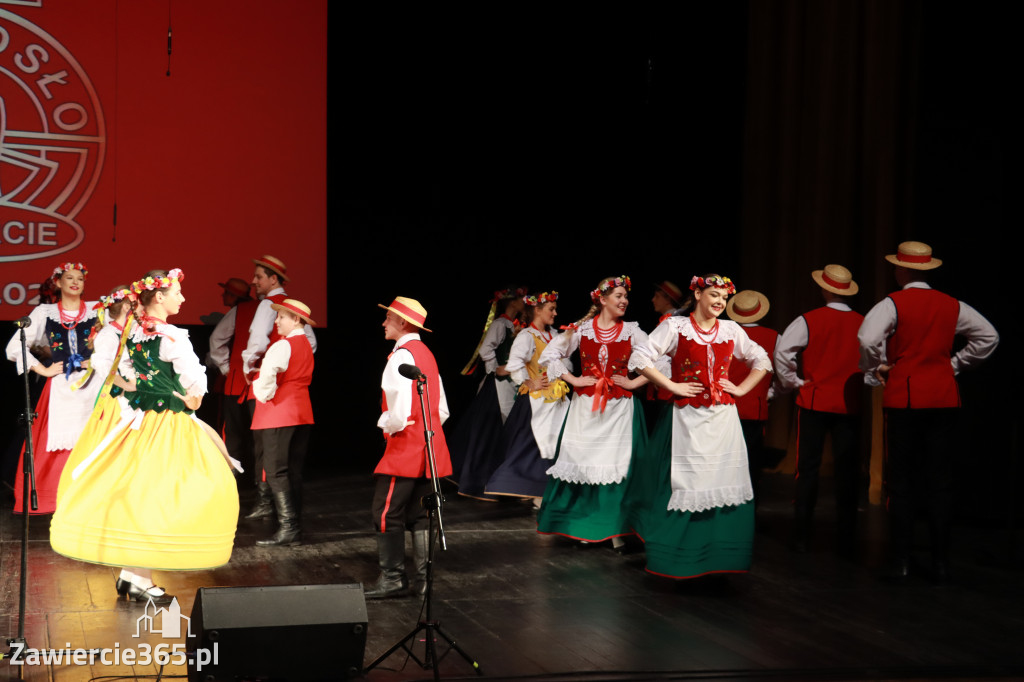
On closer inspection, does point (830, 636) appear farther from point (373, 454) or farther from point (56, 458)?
point (373, 454)

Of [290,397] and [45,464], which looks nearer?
[290,397]

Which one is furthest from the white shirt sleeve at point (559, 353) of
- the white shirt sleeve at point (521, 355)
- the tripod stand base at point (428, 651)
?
the tripod stand base at point (428, 651)

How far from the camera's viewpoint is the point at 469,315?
363 inches

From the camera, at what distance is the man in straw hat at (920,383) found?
5180 mm

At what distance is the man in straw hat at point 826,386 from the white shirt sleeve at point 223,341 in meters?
3.53

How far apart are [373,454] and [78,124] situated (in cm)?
349

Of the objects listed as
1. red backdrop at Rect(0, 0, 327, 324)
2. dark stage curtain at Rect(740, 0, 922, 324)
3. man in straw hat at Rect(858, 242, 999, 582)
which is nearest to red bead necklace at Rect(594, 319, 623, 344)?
man in straw hat at Rect(858, 242, 999, 582)

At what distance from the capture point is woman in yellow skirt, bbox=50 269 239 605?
13.9 feet

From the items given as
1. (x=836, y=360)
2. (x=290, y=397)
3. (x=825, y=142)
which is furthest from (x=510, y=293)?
(x=825, y=142)

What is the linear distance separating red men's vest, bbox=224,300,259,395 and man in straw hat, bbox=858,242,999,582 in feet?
12.7

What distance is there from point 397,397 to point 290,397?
1.40 meters

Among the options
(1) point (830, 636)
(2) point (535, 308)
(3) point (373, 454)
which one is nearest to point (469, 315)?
(3) point (373, 454)

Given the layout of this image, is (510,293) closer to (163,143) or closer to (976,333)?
(163,143)

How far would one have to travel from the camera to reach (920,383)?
5.16 metres
